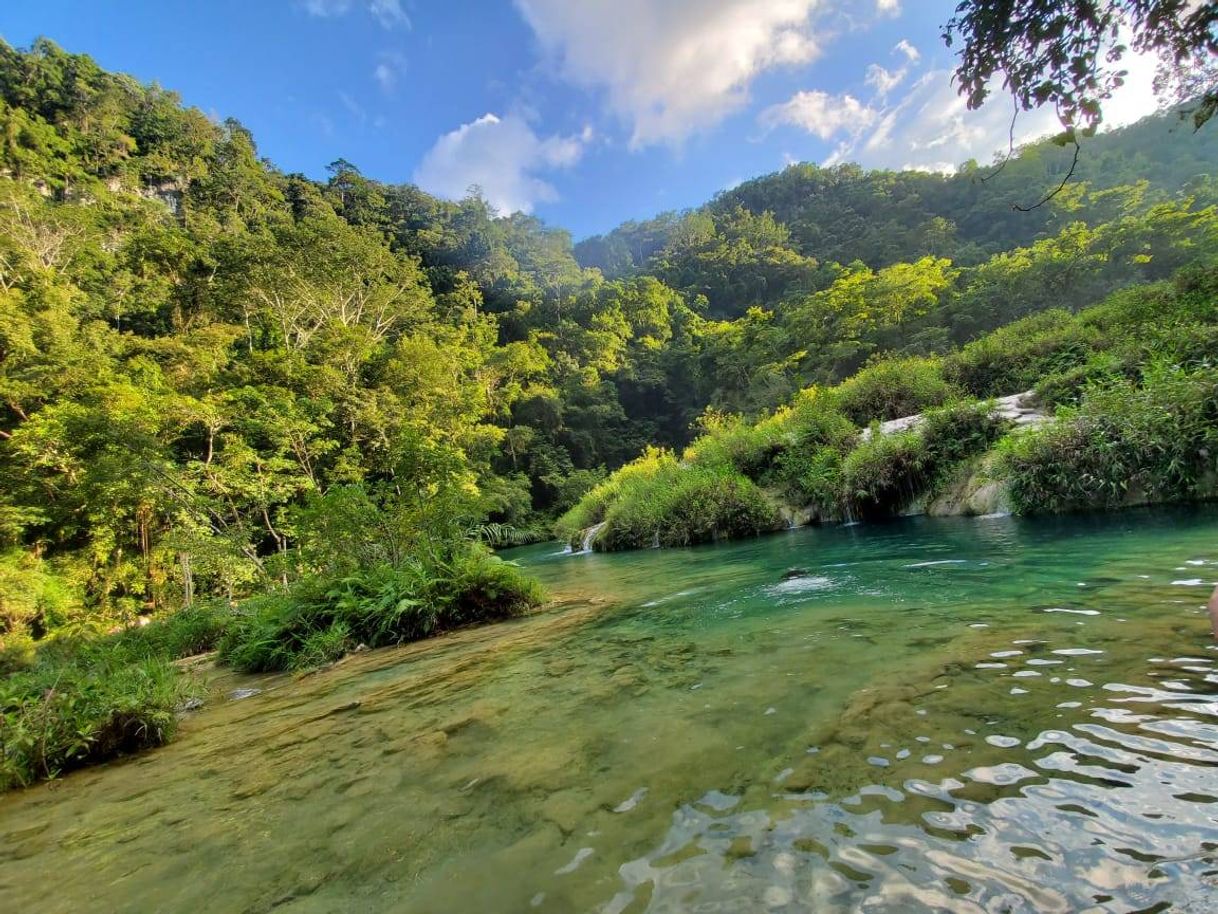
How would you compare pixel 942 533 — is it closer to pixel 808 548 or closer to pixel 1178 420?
pixel 808 548

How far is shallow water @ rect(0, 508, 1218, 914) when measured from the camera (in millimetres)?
1571

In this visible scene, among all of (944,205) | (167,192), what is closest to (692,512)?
(944,205)

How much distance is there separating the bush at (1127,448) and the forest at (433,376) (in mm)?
47

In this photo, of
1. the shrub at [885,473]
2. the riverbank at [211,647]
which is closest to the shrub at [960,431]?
the shrub at [885,473]

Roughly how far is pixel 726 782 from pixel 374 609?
545 centimetres

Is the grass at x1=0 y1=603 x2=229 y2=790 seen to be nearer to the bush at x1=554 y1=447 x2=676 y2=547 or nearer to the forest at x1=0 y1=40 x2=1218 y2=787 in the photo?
the forest at x1=0 y1=40 x2=1218 y2=787

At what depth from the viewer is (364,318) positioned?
35938 mm

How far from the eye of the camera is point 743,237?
63.2 metres

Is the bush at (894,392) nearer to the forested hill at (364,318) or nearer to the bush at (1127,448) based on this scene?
the bush at (1127,448)

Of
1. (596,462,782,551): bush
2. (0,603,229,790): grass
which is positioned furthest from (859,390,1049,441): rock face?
(0,603,229,790): grass

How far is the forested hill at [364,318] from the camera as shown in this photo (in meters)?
15.0

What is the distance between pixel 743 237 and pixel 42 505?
209ft

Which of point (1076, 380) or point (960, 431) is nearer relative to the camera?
point (1076, 380)

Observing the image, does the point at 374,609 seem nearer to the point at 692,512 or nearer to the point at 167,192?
the point at 692,512
